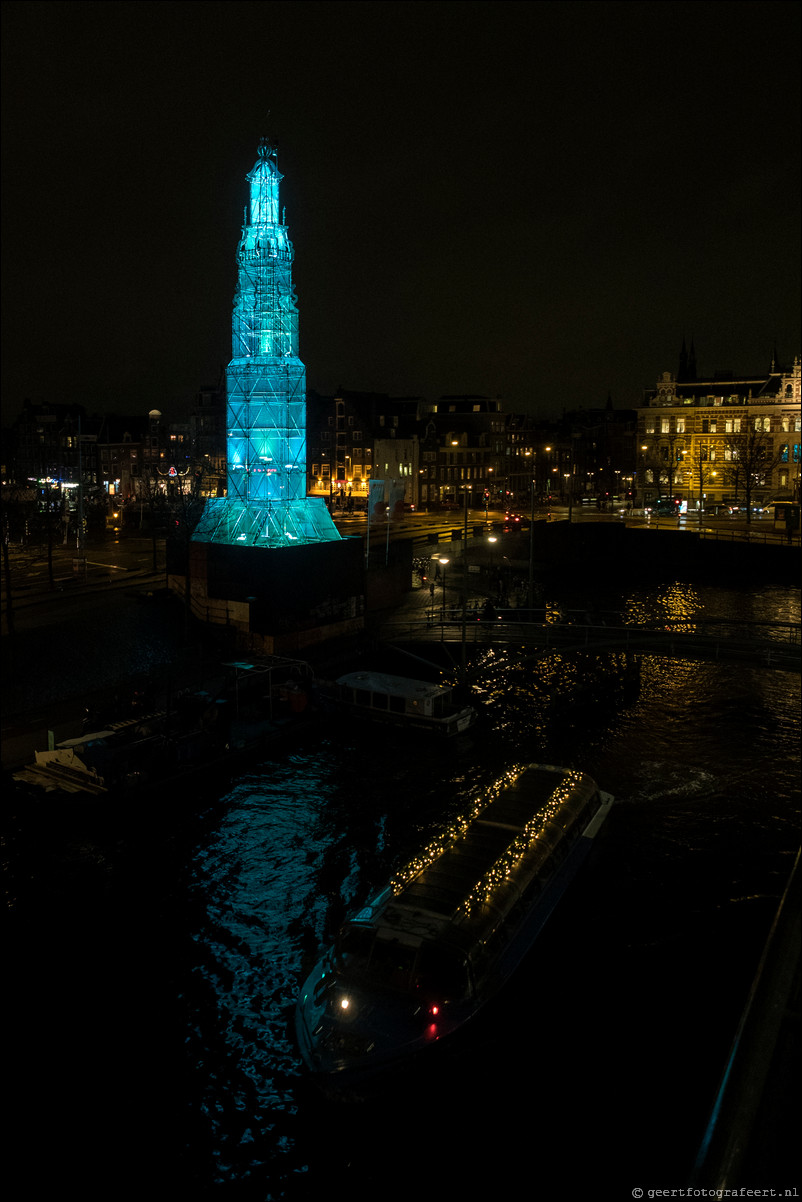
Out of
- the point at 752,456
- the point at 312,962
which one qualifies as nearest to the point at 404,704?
the point at 312,962

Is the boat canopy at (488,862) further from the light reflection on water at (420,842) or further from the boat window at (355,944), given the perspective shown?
the light reflection on water at (420,842)

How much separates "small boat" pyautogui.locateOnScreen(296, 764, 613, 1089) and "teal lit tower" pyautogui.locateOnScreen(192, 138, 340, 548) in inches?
1039

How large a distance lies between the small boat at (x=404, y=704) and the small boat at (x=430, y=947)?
985 centimetres

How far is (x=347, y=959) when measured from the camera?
47.5ft

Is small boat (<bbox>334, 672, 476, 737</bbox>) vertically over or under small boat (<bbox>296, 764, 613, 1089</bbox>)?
over

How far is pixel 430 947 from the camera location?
14.2m

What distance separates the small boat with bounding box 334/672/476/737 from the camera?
28609mm

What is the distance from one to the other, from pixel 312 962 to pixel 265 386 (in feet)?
104

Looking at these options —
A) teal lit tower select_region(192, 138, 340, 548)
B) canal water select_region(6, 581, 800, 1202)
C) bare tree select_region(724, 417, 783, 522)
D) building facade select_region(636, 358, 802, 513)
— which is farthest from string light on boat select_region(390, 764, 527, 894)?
bare tree select_region(724, 417, 783, 522)

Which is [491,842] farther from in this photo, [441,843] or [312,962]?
[312,962]

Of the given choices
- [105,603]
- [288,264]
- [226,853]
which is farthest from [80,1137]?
[288,264]

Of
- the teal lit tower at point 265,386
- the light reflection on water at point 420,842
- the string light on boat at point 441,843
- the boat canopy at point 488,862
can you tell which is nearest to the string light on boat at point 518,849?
the boat canopy at point 488,862

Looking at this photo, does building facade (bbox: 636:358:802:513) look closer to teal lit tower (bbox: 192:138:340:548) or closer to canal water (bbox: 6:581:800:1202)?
teal lit tower (bbox: 192:138:340:548)

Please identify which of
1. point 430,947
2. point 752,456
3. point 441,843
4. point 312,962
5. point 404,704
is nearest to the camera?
point 430,947
